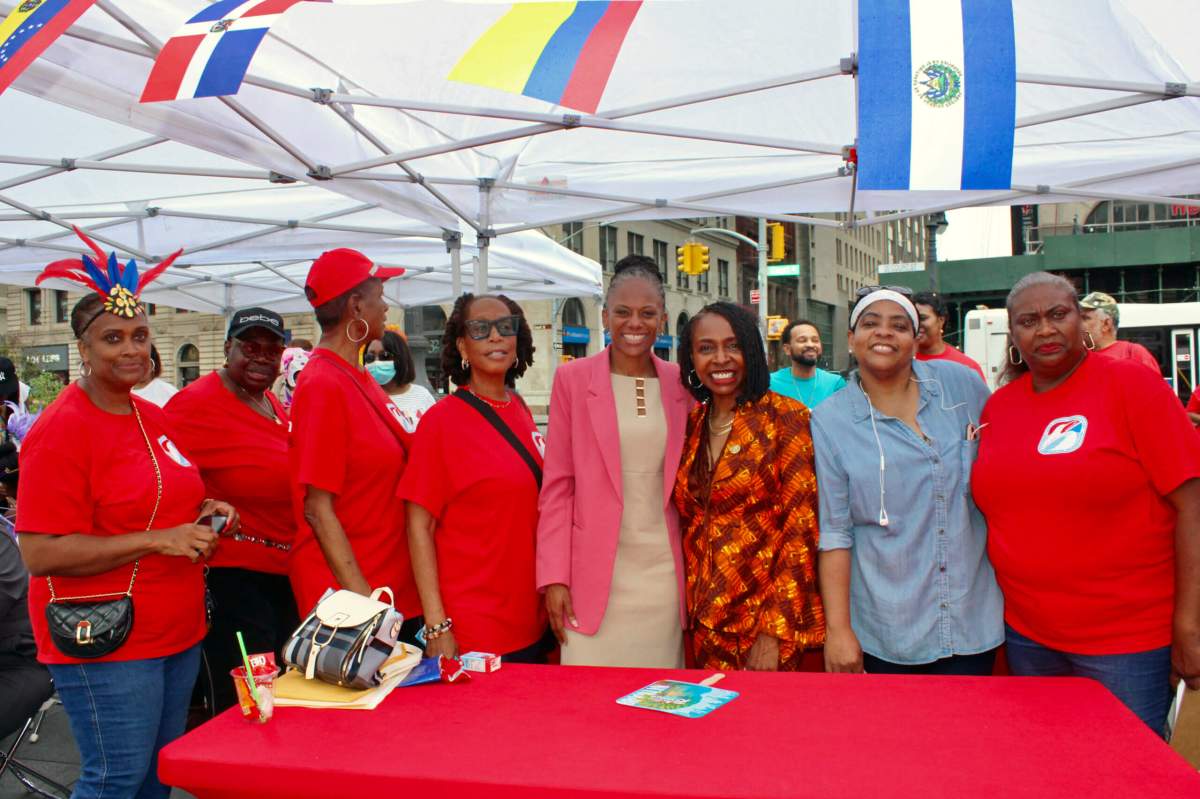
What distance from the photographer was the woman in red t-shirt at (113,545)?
97.6 inches

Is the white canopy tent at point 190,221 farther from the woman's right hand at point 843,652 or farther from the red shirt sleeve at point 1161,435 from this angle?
the red shirt sleeve at point 1161,435

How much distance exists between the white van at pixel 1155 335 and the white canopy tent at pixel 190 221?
38.6ft

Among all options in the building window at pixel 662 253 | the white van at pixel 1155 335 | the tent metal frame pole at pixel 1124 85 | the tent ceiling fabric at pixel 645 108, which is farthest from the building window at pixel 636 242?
the tent metal frame pole at pixel 1124 85

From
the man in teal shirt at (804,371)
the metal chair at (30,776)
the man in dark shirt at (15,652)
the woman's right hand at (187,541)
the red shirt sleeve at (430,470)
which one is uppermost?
the man in teal shirt at (804,371)

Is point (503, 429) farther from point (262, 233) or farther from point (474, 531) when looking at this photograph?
point (262, 233)

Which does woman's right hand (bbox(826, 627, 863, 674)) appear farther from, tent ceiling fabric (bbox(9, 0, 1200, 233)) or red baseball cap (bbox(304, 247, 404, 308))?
tent ceiling fabric (bbox(9, 0, 1200, 233))

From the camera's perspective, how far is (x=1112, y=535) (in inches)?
102

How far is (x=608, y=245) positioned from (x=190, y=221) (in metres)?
28.9

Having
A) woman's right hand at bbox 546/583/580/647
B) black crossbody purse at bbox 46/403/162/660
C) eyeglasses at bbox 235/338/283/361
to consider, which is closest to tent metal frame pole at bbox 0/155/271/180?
eyeglasses at bbox 235/338/283/361

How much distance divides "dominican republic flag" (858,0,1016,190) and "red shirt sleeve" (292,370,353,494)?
1.79 meters

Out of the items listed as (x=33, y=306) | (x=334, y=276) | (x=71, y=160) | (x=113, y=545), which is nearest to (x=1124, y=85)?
(x=334, y=276)

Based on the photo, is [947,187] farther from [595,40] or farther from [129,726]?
[129,726]

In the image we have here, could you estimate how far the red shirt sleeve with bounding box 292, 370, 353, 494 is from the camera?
2900 mm

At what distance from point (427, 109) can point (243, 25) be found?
209 cm
